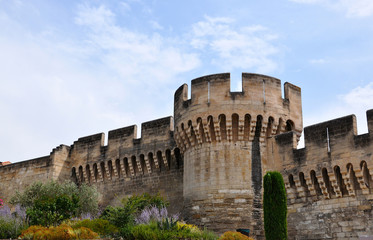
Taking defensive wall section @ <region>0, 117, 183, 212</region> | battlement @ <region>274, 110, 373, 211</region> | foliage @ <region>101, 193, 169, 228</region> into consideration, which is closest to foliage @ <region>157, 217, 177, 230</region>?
foliage @ <region>101, 193, 169, 228</region>

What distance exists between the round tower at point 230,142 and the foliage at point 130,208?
6.60 feet

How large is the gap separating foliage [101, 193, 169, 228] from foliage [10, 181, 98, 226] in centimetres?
145

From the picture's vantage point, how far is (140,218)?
54.0 feet

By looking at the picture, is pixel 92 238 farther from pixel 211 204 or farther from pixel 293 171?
pixel 293 171

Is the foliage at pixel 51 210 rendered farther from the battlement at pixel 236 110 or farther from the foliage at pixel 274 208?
the foliage at pixel 274 208

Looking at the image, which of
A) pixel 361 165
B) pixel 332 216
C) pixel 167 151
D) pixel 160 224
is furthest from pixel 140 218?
pixel 361 165

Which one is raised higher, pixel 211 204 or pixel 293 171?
pixel 293 171

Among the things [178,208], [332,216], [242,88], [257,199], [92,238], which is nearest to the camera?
[92,238]

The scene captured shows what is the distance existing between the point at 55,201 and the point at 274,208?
8.37 m

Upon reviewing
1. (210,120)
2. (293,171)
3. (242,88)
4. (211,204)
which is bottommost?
(211,204)

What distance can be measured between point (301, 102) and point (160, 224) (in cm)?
704

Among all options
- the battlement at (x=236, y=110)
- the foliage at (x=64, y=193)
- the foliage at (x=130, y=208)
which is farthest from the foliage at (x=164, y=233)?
the foliage at (x=64, y=193)

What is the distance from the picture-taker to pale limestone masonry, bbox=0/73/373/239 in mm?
14078

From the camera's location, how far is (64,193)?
2062 centimetres
